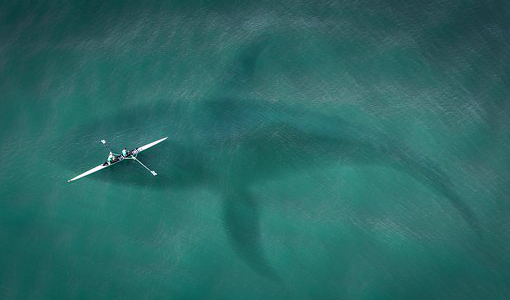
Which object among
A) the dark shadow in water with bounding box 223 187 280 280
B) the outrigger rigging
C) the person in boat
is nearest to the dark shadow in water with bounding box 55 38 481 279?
the dark shadow in water with bounding box 223 187 280 280

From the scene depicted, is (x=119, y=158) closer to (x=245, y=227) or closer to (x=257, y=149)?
(x=257, y=149)

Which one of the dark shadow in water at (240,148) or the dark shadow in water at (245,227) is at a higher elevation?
the dark shadow in water at (240,148)

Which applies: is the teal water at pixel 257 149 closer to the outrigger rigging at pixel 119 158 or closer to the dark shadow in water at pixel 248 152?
the dark shadow in water at pixel 248 152

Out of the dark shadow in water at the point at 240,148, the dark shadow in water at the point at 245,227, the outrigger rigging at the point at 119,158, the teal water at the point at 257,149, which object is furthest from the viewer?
the outrigger rigging at the point at 119,158

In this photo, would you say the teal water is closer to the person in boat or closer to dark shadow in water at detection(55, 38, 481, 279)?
dark shadow in water at detection(55, 38, 481, 279)

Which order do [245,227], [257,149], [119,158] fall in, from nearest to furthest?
1. [245,227]
2. [119,158]
3. [257,149]

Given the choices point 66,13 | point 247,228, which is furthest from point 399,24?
point 66,13

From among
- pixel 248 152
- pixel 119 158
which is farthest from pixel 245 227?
pixel 119 158

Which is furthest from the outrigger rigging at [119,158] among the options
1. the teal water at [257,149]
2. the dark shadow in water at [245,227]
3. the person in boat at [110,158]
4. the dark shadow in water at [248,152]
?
the dark shadow in water at [245,227]
